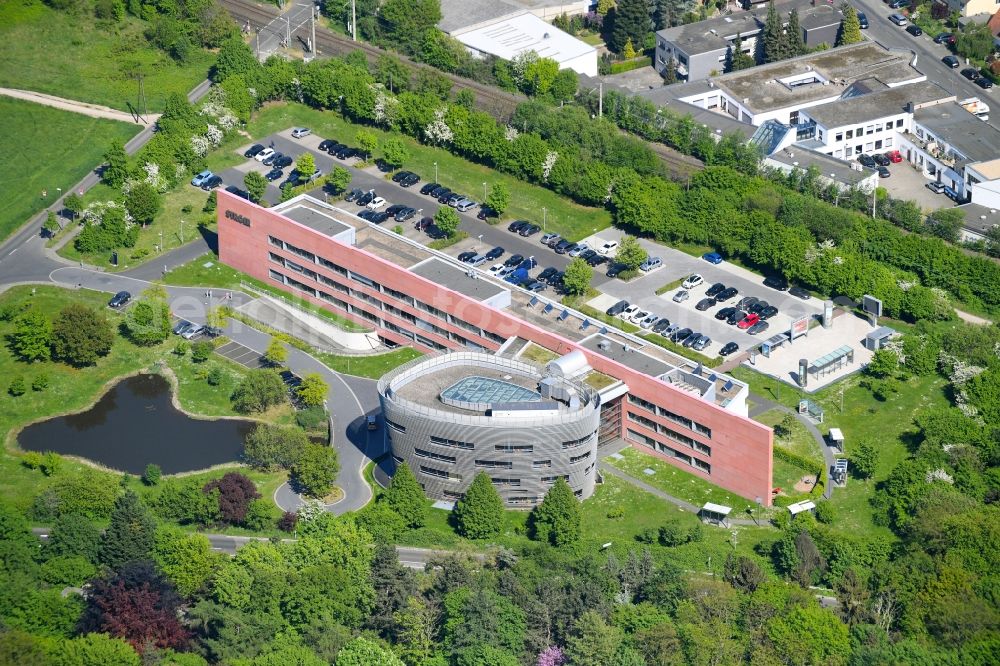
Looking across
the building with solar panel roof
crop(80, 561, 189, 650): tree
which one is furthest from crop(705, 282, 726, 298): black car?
crop(80, 561, 189, 650): tree

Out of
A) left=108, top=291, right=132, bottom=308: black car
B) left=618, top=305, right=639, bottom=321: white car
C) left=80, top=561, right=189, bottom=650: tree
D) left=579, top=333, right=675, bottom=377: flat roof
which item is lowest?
left=108, top=291, right=132, bottom=308: black car

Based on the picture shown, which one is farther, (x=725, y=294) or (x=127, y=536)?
(x=725, y=294)

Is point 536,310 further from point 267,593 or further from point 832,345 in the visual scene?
point 267,593

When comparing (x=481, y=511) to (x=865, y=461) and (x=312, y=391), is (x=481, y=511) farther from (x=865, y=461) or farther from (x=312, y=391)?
(x=865, y=461)

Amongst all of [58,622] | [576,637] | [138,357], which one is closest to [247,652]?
[58,622]

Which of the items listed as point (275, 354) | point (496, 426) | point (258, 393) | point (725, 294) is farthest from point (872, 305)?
Answer: point (258, 393)

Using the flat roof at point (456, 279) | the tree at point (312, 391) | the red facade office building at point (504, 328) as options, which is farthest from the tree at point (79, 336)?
the flat roof at point (456, 279)

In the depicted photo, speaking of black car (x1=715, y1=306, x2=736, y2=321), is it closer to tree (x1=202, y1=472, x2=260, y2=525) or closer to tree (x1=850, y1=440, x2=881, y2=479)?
tree (x1=850, y1=440, x2=881, y2=479)

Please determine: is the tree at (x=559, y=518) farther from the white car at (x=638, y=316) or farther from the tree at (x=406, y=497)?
the white car at (x=638, y=316)
